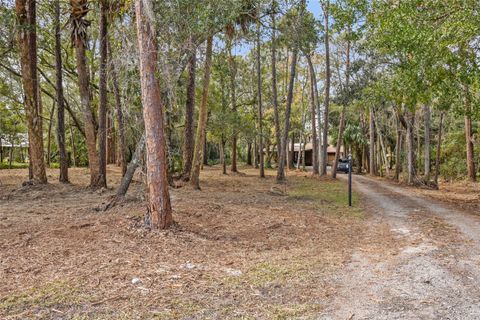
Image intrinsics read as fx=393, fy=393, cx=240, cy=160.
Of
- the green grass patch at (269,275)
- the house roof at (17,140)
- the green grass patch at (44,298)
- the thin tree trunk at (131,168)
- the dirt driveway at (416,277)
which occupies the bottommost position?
the dirt driveway at (416,277)

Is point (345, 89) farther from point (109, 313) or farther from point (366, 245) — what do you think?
point (109, 313)

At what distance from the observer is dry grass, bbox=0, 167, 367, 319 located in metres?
3.89

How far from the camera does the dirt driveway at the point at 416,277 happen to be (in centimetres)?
379

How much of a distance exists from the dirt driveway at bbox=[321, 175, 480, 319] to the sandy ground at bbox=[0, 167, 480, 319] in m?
0.02

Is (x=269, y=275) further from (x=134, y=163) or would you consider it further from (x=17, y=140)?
(x=17, y=140)

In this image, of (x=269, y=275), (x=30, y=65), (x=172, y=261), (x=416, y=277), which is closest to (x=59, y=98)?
(x=30, y=65)

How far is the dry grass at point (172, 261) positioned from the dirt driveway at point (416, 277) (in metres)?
0.30

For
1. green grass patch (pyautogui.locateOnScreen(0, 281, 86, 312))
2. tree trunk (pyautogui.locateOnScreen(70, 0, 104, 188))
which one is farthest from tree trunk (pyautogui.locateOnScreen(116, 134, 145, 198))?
green grass patch (pyautogui.locateOnScreen(0, 281, 86, 312))

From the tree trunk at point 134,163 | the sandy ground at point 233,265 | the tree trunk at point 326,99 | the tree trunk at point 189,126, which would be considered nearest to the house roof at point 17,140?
the tree trunk at point 189,126

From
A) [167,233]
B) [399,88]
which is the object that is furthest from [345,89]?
[167,233]

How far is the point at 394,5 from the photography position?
978 centimetres

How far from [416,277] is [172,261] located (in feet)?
10.2

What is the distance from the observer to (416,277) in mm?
4750

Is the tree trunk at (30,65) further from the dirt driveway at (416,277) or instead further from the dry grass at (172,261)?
the dirt driveway at (416,277)
